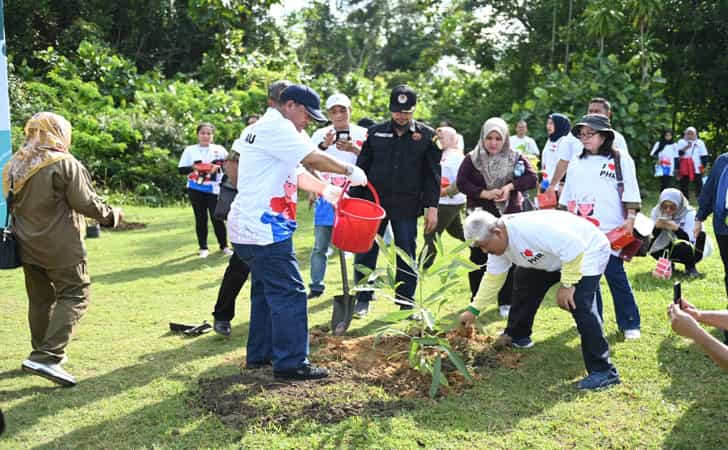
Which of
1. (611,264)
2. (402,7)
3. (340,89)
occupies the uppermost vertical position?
(402,7)

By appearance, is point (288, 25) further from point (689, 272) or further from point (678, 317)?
point (678, 317)

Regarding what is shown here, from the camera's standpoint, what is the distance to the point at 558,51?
25.0 meters

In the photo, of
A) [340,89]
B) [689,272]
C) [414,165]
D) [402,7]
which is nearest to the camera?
[414,165]

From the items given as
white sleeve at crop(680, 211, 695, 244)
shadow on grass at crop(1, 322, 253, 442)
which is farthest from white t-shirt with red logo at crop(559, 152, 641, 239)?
shadow on grass at crop(1, 322, 253, 442)

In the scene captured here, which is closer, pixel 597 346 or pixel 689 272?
pixel 597 346

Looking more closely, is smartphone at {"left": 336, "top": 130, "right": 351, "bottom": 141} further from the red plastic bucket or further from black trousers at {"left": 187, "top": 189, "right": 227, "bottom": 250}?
black trousers at {"left": 187, "top": 189, "right": 227, "bottom": 250}

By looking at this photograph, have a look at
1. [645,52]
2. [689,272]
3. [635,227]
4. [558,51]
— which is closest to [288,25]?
[558,51]

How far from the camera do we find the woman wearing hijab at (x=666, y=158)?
16.8 m

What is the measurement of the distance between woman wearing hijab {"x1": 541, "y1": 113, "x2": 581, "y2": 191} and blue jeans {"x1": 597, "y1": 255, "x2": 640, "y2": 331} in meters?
2.20

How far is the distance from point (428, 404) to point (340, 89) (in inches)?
784

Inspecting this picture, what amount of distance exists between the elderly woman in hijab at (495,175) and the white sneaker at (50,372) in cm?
363

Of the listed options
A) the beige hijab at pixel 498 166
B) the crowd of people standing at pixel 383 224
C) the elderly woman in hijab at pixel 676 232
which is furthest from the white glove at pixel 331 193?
the elderly woman in hijab at pixel 676 232

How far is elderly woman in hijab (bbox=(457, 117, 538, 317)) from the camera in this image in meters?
6.41

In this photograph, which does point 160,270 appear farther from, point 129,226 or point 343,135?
point 129,226
